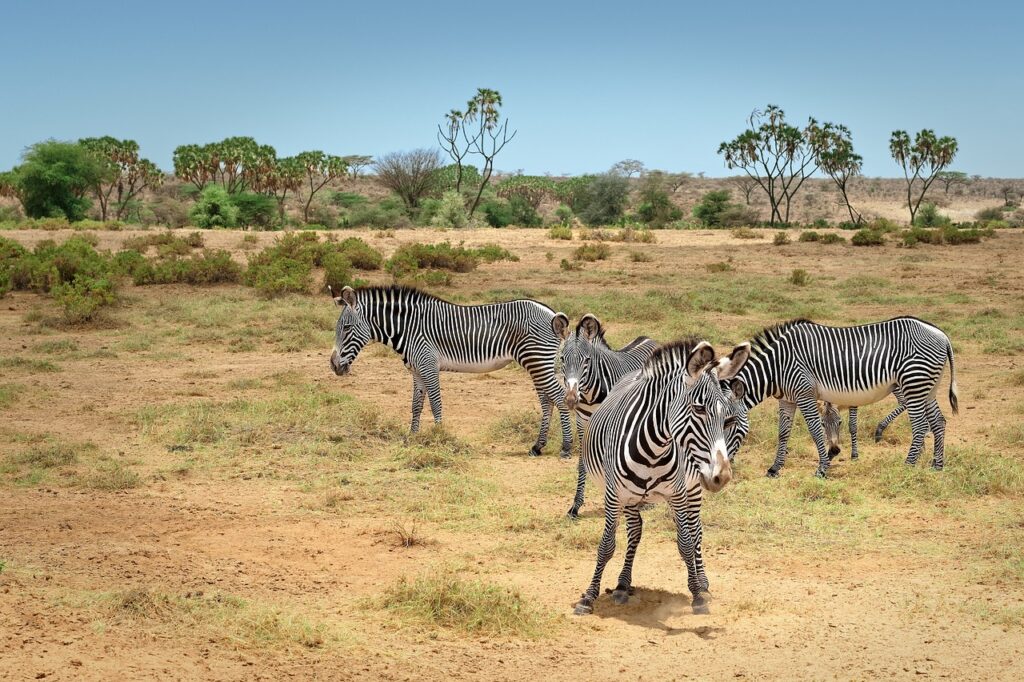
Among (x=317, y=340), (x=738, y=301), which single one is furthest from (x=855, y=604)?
(x=738, y=301)

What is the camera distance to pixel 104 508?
32.6 feet

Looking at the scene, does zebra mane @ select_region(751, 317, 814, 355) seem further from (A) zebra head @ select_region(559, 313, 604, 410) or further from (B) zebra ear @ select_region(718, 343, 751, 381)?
(B) zebra ear @ select_region(718, 343, 751, 381)

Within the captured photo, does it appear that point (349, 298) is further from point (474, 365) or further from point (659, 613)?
point (659, 613)

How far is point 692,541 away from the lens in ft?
23.5

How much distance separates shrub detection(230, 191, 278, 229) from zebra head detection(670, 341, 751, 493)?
48696mm

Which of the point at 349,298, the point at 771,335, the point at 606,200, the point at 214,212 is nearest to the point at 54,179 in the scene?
the point at 214,212

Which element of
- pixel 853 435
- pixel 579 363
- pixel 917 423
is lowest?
pixel 853 435

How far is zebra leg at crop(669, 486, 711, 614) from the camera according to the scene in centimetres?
700

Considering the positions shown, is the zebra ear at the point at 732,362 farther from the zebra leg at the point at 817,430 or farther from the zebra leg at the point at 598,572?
the zebra leg at the point at 817,430

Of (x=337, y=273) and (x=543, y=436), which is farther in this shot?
(x=337, y=273)

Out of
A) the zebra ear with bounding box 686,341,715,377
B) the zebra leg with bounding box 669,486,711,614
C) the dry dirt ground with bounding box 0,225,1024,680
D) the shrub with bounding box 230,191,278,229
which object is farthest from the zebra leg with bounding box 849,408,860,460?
the shrub with bounding box 230,191,278,229

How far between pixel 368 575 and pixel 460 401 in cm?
740

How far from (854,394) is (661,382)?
5.47 meters

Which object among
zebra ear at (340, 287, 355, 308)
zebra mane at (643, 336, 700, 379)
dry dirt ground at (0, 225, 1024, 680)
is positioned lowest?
dry dirt ground at (0, 225, 1024, 680)
